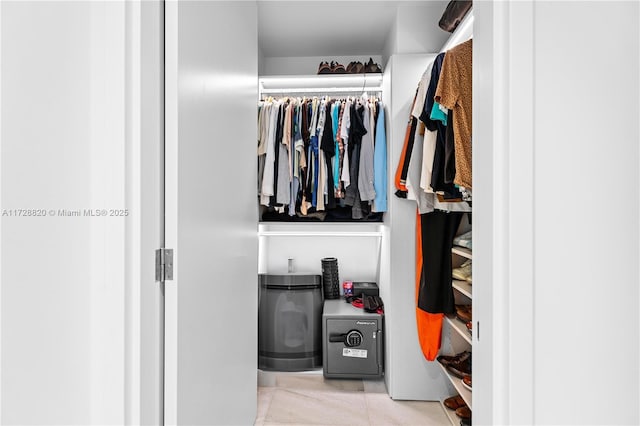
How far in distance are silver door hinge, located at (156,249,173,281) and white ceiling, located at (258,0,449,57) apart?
6.22 feet

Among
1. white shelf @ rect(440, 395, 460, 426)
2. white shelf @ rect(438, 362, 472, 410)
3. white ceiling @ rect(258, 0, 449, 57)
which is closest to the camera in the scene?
white shelf @ rect(438, 362, 472, 410)

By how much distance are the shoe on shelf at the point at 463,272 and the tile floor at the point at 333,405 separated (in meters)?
0.75

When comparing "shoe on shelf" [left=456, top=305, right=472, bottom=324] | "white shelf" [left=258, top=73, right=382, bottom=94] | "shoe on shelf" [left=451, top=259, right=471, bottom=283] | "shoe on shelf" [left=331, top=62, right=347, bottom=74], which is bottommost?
"shoe on shelf" [left=456, top=305, right=472, bottom=324]

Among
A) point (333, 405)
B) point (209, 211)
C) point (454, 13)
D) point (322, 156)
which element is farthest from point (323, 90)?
point (333, 405)

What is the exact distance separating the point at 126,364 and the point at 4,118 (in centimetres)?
55

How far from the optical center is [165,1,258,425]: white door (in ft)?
3.48

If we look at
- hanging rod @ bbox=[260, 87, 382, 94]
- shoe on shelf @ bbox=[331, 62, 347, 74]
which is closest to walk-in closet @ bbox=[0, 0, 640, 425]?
hanging rod @ bbox=[260, 87, 382, 94]

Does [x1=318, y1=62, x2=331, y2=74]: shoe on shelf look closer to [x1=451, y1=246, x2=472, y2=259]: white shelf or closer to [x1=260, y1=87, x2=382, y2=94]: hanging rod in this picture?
[x1=260, y1=87, x2=382, y2=94]: hanging rod

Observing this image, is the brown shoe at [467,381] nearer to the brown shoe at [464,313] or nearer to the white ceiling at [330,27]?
the brown shoe at [464,313]

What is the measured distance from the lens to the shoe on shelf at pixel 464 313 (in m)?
2.02

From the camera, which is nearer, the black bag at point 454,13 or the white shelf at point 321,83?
the black bag at point 454,13

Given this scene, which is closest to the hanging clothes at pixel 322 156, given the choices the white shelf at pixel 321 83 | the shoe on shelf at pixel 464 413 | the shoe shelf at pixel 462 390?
the white shelf at pixel 321 83
